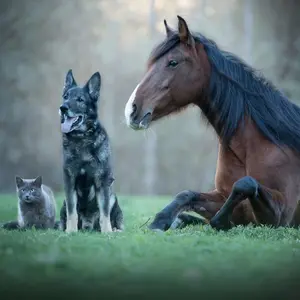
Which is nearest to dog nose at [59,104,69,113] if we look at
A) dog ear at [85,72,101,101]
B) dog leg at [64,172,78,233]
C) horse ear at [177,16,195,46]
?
dog ear at [85,72,101,101]

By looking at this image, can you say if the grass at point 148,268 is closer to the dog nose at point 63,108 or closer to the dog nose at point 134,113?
the dog nose at point 134,113

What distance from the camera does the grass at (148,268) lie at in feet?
5.07

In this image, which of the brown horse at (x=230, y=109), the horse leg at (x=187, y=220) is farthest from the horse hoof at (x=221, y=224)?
the horse leg at (x=187, y=220)

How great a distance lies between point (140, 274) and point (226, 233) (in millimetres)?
1102

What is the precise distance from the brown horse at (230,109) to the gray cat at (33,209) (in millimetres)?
813

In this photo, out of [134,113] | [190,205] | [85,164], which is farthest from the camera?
[190,205]

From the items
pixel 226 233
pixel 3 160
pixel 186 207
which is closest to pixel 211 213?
pixel 186 207

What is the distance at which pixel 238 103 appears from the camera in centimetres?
310

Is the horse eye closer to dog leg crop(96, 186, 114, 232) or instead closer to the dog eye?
the dog eye

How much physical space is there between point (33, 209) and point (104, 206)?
581mm

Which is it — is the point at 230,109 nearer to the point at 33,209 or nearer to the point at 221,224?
the point at 221,224

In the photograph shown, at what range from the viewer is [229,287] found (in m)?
1.59

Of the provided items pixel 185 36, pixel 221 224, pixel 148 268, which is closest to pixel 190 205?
pixel 221 224

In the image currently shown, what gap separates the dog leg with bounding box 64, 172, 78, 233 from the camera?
3.04m
